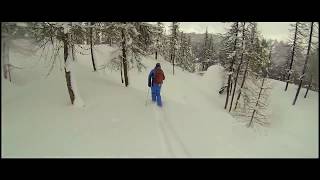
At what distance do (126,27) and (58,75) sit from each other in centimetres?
501

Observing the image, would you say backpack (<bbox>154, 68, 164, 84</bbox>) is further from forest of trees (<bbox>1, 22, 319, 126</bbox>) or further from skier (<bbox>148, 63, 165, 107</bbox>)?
forest of trees (<bbox>1, 22, 319, 126</bbox>)

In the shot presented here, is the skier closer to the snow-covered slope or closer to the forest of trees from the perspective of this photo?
the snow-covered slope

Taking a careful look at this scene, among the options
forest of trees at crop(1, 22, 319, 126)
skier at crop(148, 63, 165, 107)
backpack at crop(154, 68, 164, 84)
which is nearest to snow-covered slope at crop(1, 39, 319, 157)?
skier at crop(148, 63, 165, 107)

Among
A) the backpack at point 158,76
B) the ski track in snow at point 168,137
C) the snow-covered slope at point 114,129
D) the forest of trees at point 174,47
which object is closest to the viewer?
the snow-covered slope at point 114,129

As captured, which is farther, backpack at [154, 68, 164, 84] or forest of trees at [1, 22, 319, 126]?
backpack at [154, 68, 164, 84]

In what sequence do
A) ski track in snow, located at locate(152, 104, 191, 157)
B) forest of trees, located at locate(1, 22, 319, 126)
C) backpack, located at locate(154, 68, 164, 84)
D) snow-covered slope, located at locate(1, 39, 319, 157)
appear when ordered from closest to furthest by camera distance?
snow-covered slope, located at locate(1, 39, 319, 157) → ski track in snow, located at locate(152, 104, 191, 157) → forest of trees, located at locate(1, 22, 319, 126) → backpack, located at locate(154, 68, 164, 84)

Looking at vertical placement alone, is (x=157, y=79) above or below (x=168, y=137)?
above

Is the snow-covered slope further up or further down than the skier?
further down

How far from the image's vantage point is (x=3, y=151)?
7.25m

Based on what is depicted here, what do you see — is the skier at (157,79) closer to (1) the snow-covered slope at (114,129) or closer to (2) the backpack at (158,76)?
(2) the backpack at (158,76)

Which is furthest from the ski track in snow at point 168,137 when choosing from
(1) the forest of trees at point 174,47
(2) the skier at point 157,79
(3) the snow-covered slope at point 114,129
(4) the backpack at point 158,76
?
(1) the forest of trees at point 174,47

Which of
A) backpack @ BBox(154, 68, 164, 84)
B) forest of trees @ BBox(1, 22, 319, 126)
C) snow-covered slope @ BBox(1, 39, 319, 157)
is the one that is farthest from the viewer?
backpack @ BBox(154, 68, 164, 84)

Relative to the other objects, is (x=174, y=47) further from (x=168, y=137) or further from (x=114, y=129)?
(x=168, y=137)

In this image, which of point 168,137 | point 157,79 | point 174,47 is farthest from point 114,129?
point 174,47
